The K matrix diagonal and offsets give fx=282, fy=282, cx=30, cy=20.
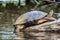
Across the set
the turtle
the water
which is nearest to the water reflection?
the water

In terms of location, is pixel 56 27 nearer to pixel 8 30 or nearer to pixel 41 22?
pixel 41 22

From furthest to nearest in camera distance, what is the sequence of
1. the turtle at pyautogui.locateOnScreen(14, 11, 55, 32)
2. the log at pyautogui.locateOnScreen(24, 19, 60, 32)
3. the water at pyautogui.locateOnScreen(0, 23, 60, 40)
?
the turtle at pyautogui.locateOnScreen(14, 11, 55, 32) < the log at pyautogui.locateOnScreen(24, 19, 60, 32) < the water at pyautogui.locateOnScreen(0, 23, 60, 40)

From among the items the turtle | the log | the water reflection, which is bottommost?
the water reflection

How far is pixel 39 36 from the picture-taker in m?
8.62

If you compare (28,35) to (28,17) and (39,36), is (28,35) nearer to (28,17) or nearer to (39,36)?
(39,36)

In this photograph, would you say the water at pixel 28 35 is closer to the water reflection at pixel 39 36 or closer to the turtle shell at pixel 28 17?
the water reflection at pixel 39 36

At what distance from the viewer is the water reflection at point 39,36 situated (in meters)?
8.28

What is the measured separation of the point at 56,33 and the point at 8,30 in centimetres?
170

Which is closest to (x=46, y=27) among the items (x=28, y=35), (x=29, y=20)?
(x=29, y=20)

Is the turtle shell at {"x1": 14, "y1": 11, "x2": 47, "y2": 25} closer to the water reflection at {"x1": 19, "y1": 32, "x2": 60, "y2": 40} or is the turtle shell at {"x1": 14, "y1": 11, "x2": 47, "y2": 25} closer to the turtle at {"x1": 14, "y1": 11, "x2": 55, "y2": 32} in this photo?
the turtle at {"x1": 14, "y1": 11, "x2": 55, "y2": 32}

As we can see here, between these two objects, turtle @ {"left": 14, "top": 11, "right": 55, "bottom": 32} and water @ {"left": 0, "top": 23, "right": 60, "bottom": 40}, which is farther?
turtle @ {"left": 14, "top": 11, "right": 55, "bottom": 32}

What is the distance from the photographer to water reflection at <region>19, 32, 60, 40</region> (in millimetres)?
8280

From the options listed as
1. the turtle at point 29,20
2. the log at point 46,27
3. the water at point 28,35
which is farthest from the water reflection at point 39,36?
the turtle at point 29,20

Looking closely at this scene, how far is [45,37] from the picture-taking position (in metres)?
8.46
